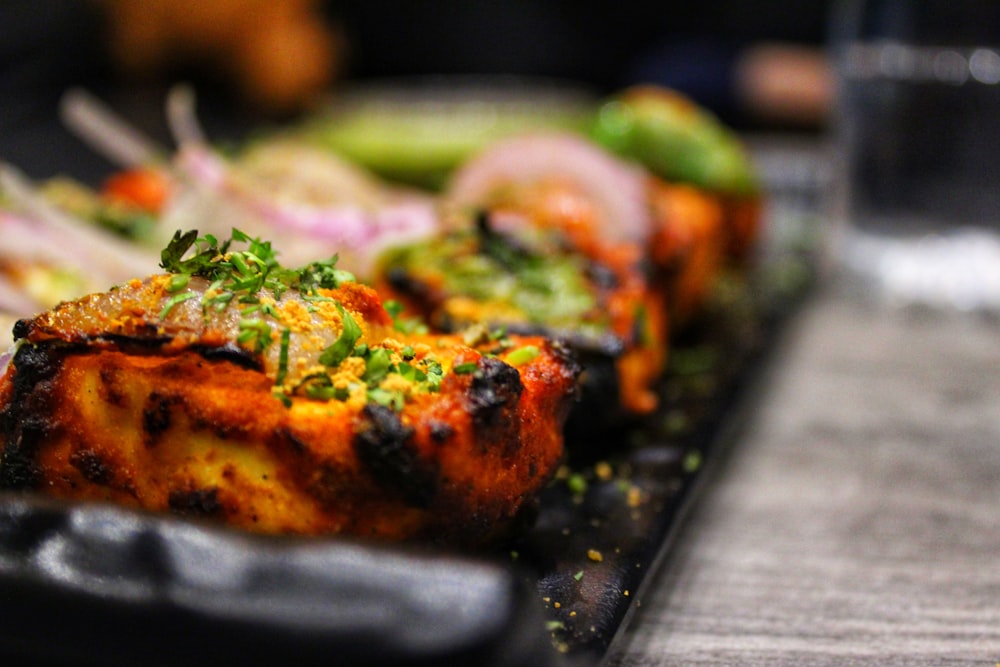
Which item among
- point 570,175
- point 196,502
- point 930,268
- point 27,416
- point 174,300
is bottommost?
point 930,268

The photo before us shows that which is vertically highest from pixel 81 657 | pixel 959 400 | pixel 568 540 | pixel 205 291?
pixel 205 291

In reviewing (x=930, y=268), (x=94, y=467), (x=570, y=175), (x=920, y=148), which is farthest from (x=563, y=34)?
(x=94, y=467)

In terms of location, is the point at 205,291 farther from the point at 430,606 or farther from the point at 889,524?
the point at 889,524

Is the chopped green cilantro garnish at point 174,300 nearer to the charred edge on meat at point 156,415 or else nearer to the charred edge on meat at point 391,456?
the charred edge on meat at point 156,415

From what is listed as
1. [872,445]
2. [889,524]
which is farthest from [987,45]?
[889,524]

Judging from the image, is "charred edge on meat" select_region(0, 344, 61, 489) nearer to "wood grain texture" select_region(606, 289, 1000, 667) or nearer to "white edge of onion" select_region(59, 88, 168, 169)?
"wood grain texture" select_region(606, 289, 1000, 667)

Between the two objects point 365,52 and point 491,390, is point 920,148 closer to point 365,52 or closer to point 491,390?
point 491,390

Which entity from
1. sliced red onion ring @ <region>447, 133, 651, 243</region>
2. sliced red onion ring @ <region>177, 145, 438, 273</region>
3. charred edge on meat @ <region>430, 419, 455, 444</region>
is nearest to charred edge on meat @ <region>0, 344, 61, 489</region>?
charred edge on meat @ <region>430, 419, 455, 444</region>
